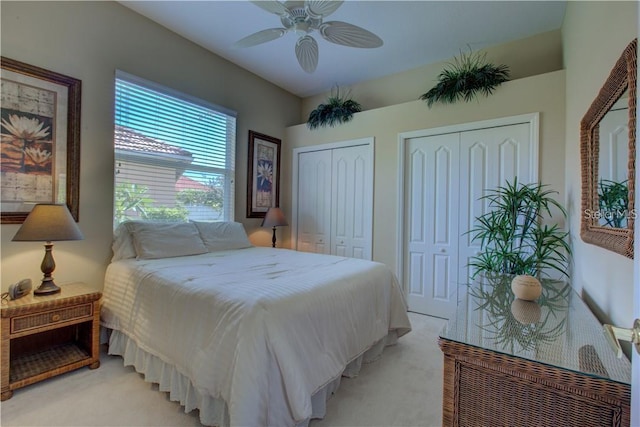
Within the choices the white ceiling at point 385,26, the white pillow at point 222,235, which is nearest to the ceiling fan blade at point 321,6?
the white ceiling at point 385,26

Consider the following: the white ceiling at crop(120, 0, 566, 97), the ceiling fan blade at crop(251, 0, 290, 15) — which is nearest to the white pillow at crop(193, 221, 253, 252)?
the white ceiling at crop(120, 0, 566, 97)

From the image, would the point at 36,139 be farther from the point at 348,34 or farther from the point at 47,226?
the point at 348,34

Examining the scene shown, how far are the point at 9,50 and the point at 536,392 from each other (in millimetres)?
3573

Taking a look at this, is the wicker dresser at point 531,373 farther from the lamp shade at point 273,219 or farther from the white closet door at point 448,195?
the lamp shade at point 273,219

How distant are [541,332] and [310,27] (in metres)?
2.20

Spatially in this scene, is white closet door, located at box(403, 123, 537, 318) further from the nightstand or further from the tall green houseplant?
the nightstand

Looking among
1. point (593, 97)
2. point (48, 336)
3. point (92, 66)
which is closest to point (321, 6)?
point (593, 97)

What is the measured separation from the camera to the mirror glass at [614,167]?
108cm

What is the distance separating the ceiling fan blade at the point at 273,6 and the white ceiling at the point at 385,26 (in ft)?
3.13

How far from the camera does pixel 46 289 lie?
2025mm

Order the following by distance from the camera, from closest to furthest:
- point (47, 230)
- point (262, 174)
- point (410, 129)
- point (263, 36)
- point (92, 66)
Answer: point (47, 230) → point (263, 36) → point (92, 66) → point (410, 129) → point (262, 174)

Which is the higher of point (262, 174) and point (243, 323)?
point (262, 174)

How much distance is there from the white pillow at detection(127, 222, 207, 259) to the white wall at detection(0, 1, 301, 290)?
30 centimetres

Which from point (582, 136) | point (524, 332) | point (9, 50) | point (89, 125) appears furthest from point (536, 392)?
point (9, 50)
